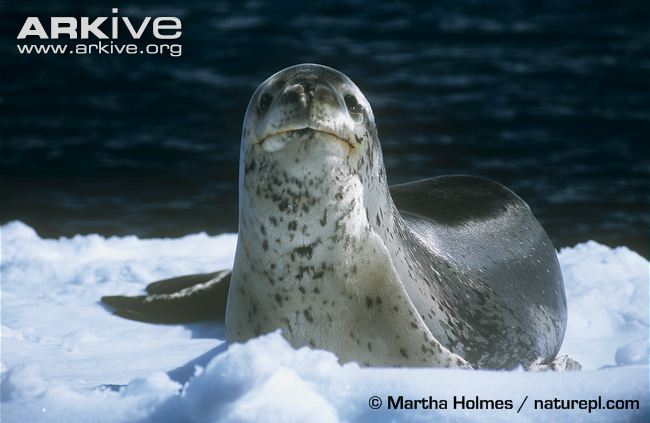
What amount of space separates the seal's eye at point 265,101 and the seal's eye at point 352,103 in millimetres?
283

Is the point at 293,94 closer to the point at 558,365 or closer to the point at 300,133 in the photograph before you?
the point at 300,133

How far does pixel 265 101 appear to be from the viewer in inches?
155

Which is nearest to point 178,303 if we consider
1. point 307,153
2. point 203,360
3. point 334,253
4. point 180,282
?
point 180,282

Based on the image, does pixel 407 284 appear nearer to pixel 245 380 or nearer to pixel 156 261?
pixel 245 380

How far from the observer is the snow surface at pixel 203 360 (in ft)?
11.1

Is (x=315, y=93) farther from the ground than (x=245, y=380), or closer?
farther from the ground

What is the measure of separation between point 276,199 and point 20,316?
2.41m

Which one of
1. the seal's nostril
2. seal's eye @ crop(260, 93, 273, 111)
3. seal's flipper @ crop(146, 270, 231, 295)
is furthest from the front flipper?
the seal's nostril

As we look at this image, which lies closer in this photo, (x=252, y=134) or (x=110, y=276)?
(x=252, y=134)

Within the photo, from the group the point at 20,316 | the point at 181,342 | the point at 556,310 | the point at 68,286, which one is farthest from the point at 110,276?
the point at 556,310

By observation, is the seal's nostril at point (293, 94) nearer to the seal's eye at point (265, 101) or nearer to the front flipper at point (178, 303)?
the seal's eye at point (265, 101)

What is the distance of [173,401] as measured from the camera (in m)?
3.41

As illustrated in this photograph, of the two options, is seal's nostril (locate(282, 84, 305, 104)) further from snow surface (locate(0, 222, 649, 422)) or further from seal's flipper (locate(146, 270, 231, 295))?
seal's flipper (locate(146, 270, 231, 295))

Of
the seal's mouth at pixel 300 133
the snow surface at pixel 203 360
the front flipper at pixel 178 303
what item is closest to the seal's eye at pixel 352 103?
the seal's mouth at pixel 300 133
